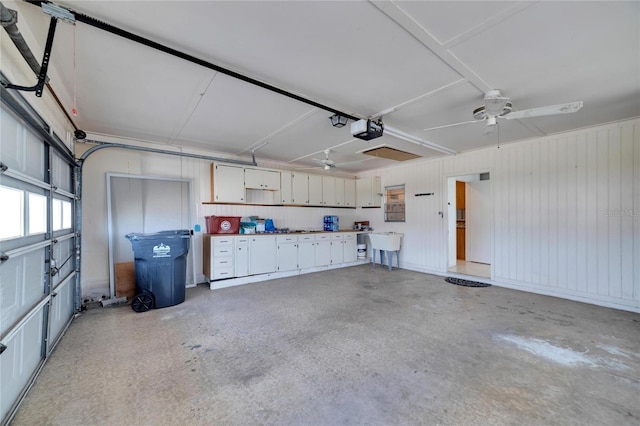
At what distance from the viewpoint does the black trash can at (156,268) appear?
3.55 metres

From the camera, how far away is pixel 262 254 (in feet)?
17.1

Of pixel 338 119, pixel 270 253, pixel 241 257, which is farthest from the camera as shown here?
pixel 270 253

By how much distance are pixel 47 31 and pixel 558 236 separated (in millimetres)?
6522

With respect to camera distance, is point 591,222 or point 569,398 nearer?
point 569,398

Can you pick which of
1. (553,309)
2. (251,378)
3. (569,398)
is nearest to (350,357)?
(251,378)

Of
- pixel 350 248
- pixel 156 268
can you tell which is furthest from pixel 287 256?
pixel 156 268

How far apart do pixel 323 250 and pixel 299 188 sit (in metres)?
1.63

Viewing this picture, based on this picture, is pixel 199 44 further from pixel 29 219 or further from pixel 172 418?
pixel 172 418

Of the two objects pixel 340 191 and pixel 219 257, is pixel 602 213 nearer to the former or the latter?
pixel 340 191

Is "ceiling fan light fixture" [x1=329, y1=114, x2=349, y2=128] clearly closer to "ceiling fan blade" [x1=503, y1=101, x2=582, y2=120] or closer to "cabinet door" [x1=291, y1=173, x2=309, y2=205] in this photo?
"ceiling fan blade" [x1=503, y1=101, x2=582, y2=120]

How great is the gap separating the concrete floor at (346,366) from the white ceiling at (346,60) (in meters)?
2.64

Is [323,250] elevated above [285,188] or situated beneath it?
situated beneath

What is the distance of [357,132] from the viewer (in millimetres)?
3367

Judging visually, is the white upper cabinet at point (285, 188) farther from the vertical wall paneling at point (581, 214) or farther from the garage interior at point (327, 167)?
the vertical wall paneling at point (581, 214)
